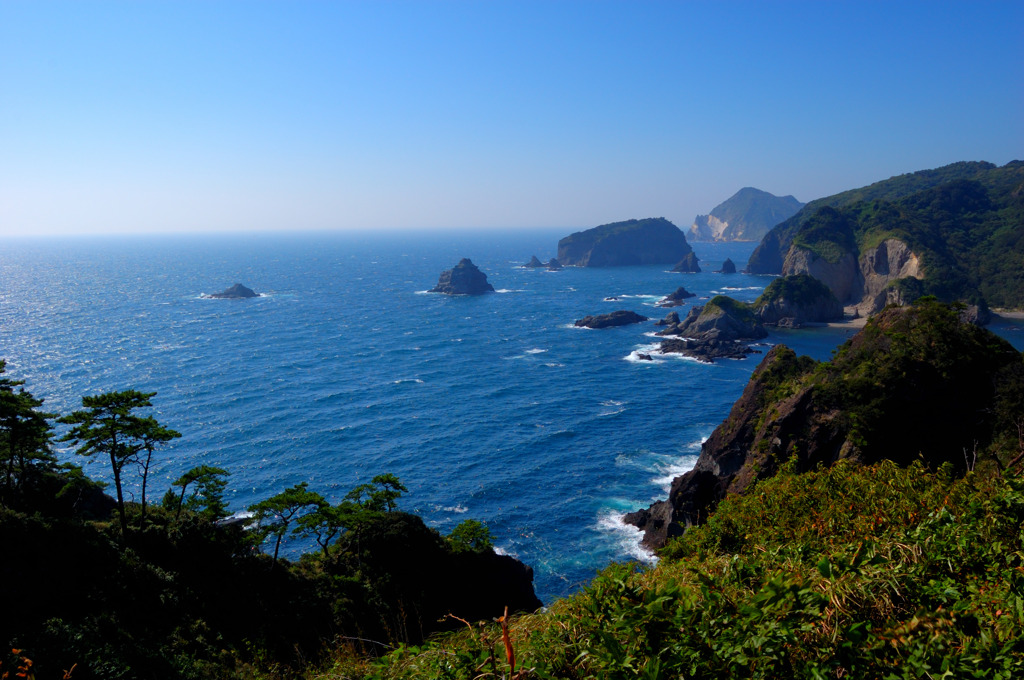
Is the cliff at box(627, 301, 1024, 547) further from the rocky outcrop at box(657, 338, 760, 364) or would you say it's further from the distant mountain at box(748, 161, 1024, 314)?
the distant mountain at box(748, 161, 1024, 314)

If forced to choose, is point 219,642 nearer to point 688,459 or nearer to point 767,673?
point 767,673

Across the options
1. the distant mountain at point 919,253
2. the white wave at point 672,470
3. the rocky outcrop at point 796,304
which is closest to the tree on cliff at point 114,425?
the white wave at point 672,470

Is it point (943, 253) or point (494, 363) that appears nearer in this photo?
point (494, 363)

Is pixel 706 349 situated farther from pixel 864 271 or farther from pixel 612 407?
pixel 864 271

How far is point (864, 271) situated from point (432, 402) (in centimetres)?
14613

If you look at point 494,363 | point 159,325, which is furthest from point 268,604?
point 159,325

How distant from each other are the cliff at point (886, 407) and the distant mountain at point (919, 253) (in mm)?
115218

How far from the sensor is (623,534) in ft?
181

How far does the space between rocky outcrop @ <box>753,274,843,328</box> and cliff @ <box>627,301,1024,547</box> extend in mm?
98183

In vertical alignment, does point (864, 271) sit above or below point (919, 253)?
below

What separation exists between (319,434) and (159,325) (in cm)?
9329

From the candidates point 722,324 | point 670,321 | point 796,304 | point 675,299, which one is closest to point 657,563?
point 722,324

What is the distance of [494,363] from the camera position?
112 metres

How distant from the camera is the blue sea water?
6072 centimetres
